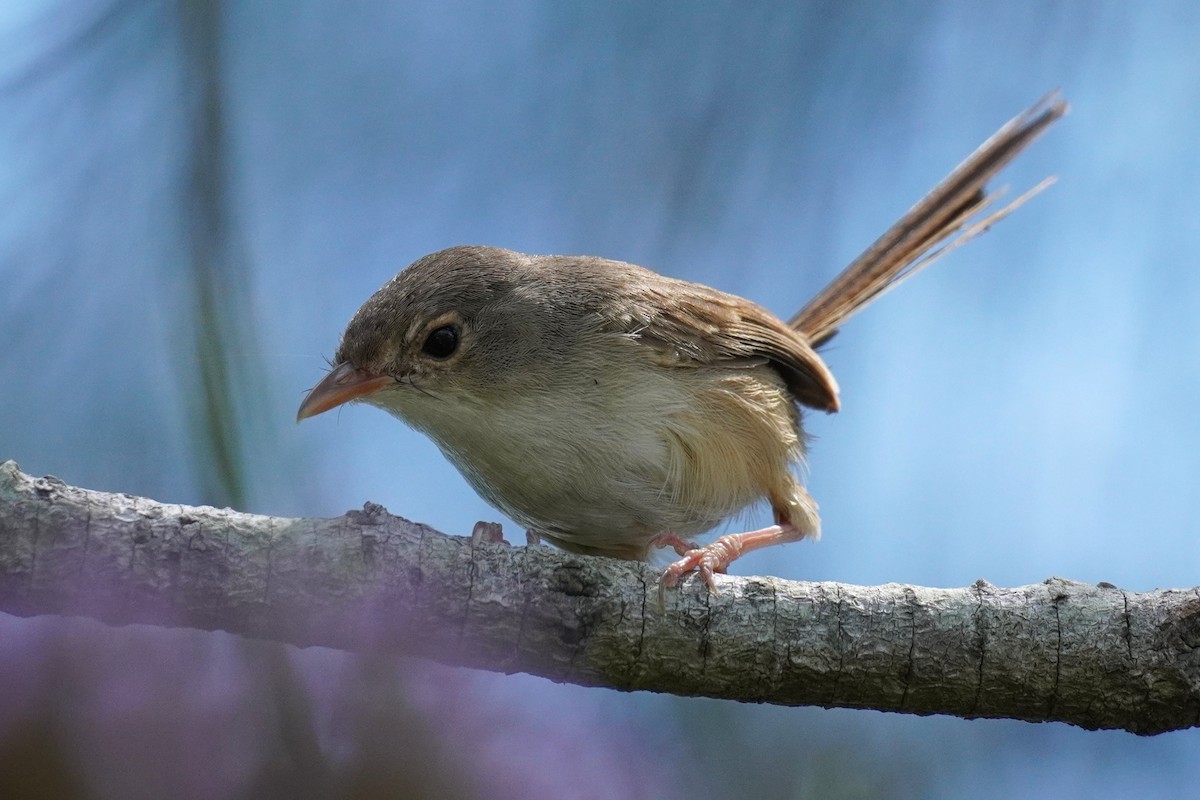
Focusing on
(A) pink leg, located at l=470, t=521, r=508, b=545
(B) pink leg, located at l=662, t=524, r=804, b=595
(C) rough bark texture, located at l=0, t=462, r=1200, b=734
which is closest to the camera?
(C) rough bark texture, located at l=0, t=462, r=1200, b=734

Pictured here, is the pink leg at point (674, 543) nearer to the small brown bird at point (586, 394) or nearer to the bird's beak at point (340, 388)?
the small brown bird at point (586, 394)

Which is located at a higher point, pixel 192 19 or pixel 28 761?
pixel 192 19

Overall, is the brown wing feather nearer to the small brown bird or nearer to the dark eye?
the small brown bird

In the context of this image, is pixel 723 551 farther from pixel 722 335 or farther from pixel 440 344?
pixel 440 344

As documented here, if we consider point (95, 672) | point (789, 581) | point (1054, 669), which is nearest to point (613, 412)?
point (789, 581)

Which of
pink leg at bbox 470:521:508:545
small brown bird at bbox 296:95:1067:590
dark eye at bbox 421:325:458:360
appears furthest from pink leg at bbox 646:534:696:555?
dark eye at bbox 421:325:458:360

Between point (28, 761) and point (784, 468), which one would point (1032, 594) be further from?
point (28, 761)

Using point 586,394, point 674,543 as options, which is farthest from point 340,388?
point 674,543
